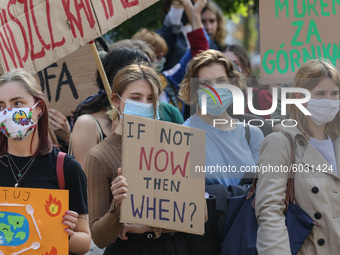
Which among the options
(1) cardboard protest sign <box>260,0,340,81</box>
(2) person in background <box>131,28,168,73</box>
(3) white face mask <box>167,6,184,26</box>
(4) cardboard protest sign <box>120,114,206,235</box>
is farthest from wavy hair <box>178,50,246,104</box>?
(3) white face mask <box>167,6,184,26</box>

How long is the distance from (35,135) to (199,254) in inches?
47.6

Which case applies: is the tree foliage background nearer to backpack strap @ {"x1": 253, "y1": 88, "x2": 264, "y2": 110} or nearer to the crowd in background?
backpack strap @ {"x1": 253, "y1": 88, "x2": 264, "y2": 110}

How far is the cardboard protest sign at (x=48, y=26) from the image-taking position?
5094mm

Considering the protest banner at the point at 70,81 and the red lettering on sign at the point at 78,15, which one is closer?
the red lettering on sign at the point at 78,15

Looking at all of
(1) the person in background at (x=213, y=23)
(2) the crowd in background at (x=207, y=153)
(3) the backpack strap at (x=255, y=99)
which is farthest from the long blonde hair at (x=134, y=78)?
(1) the person in background at (x=213, y=23)

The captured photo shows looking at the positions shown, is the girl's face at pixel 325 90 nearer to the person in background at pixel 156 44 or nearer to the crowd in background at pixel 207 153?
the crowd in background at pixel 207 153

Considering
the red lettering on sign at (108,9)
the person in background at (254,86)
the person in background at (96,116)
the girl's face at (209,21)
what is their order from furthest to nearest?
the girl's face at (209,21)
the person in background at (254,86)
the red lettering on sign at (108,9)
the person in background at (96,116)

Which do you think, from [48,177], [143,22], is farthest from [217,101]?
[143,22]

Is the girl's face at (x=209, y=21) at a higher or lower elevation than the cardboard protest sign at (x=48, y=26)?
lower

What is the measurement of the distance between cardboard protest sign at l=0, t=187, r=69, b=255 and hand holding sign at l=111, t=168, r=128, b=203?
0.96 feet

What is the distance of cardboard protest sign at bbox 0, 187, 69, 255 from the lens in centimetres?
361

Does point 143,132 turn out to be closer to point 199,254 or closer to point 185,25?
point 199,254

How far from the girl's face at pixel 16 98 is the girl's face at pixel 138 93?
0.65m

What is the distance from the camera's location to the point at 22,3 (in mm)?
5168
